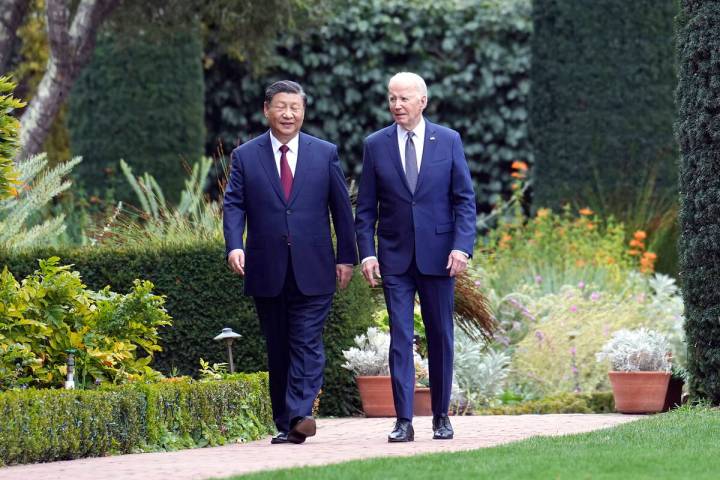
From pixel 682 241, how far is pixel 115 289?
3.81m

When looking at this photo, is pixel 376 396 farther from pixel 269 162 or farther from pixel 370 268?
pixel 269 162

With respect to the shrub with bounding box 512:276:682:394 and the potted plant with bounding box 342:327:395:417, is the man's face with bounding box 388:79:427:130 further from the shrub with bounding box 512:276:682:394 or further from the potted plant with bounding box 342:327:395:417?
the shrub with bounding box 512:276:682:394

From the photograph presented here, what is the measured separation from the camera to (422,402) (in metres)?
8.95

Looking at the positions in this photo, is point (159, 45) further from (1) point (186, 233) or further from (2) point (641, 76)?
(1) point (186, 233)

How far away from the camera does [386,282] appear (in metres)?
6.93

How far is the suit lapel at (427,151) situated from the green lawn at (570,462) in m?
1.46

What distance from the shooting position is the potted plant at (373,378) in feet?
29.1

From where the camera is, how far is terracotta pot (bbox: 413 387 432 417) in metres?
8.91

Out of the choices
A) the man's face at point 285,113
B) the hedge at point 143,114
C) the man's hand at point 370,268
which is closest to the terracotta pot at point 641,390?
the man's hand at point 370,268

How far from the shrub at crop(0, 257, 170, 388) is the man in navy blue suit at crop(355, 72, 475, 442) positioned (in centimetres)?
139

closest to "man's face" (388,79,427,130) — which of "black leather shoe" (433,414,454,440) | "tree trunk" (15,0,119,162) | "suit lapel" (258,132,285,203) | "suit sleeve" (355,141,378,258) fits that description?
"suit sleeve" (355,141,378,258)

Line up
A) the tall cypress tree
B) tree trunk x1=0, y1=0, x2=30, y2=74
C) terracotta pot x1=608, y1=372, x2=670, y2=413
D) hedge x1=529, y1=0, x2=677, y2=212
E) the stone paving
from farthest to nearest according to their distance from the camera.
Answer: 1. hedge x1=529, y1=0, x2=677, y2=212
2. tree trunk x1=0, y1=0, x2=30, y2=74
3. terracotta pot x1=608, y1=372, x2=670, y2=413
4. the tall cypress tree
5. the stone paving

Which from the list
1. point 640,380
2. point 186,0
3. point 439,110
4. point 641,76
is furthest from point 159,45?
point 640,380

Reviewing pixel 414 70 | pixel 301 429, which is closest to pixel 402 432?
pixel 301 429
